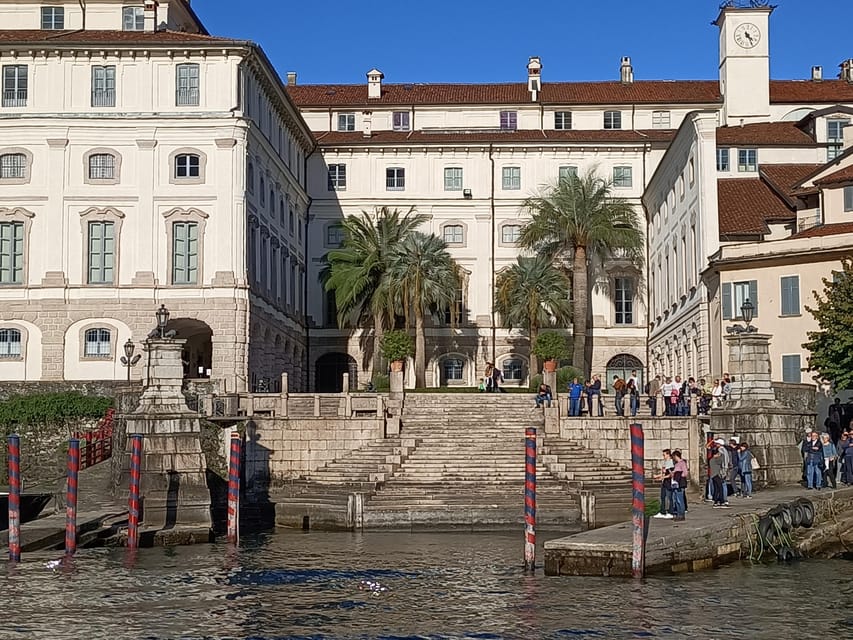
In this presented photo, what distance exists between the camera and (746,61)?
70688 mm

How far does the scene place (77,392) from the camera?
5081 centimetres

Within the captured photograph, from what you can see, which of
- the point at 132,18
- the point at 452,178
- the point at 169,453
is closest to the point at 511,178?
the point at 452,178

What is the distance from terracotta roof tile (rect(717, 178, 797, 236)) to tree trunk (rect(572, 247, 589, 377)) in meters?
9.23

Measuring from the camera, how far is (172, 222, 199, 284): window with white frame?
5441 cm

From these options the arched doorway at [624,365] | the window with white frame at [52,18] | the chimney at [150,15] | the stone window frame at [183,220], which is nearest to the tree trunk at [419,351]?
the stone window frame at [183,220]

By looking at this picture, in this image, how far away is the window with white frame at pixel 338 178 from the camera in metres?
73.9

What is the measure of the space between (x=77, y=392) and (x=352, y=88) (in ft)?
118

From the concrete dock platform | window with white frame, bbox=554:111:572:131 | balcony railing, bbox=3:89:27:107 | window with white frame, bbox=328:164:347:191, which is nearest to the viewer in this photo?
the concrete dock platform

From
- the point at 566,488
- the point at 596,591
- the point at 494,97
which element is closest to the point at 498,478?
the point at 566,488

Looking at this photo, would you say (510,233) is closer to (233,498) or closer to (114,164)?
(114,164)

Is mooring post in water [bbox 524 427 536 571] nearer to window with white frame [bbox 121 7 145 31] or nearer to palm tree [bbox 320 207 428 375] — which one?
palm tree [bbox 320 207 428 375]

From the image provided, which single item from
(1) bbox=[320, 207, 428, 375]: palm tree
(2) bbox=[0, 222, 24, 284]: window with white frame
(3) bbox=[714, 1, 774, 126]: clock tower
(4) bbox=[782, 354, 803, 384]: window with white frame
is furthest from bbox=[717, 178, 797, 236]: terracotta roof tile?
(2) bbox=[0, 222, 24, 284]: window with white frame

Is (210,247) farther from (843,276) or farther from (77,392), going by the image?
(843,276)

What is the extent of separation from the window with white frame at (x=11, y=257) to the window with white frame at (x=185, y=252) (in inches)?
248
